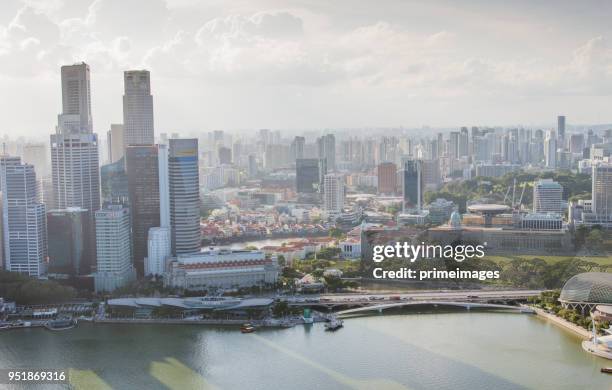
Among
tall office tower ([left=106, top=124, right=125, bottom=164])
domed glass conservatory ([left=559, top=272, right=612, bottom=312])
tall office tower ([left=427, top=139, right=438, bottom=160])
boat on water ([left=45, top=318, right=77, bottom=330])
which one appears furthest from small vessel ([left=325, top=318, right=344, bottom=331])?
tall office tower ([left=427, top=139, right=438, bottom=160])

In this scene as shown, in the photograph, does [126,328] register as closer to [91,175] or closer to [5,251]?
[5,251]

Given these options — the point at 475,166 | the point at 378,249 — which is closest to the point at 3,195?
the point at 378,249

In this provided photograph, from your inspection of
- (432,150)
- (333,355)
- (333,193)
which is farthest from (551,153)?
(333,355)

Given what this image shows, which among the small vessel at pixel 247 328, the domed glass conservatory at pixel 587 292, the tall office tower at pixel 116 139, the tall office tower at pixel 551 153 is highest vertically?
the tall office tower at pixel 116 139

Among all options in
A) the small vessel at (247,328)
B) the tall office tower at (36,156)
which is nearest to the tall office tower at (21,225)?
the small vessel at (247,328)

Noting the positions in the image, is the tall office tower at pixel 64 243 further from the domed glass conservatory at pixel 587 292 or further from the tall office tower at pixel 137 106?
the domed glass conservatory at pixel 587 292

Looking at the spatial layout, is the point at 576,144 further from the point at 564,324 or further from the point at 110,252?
the point at 110,252

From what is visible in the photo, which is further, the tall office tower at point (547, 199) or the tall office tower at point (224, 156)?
the tall office tower at point (224, 156)
